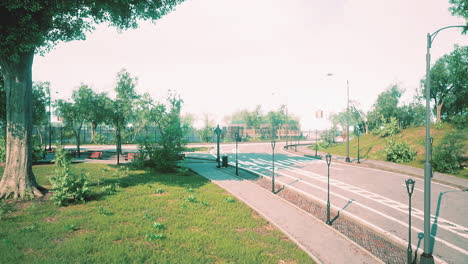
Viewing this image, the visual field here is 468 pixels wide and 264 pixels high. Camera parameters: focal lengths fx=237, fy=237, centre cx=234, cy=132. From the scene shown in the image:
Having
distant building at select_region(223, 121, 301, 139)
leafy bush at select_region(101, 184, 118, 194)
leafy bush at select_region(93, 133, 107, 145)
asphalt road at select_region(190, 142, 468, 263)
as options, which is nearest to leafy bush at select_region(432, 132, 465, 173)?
asphalt road at select_region(190, 142, 468, 263)

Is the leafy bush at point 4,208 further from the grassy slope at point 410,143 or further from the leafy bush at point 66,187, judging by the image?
the grassy slope at point 410,143

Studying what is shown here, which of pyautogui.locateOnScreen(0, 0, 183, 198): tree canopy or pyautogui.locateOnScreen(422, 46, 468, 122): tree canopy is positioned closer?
pyautogui.locateOnScreen(0, 0, 183, 198): tree canopy

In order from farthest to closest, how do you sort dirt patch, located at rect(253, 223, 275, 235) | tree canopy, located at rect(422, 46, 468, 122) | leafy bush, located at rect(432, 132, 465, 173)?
1. tree canopy, located at rect(422, 46, 468, 122)
2. leafy bush, located at rect(432, 132, 465, 173)
3. dirt patch, located at rect(253, 223, 275, 235)

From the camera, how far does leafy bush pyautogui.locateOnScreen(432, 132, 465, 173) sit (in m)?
18.4

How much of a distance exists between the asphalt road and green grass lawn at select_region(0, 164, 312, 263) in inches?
177

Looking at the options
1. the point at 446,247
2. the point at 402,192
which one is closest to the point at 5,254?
the point at 446,247

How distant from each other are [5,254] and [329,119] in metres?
125

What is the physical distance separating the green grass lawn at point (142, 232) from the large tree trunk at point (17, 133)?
3.53ft

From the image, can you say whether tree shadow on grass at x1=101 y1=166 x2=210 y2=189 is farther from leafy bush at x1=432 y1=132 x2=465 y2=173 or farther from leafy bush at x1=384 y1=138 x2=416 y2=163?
leafy bush at x1=384 y1=138 x2=416 y2=163

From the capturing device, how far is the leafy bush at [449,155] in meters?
18.4

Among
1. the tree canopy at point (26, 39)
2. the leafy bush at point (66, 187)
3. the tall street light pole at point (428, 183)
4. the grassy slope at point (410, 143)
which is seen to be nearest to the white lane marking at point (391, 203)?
the tall street light pole at point (428, 183)

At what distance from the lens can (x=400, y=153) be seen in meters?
23.6

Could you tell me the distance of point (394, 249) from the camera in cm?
732

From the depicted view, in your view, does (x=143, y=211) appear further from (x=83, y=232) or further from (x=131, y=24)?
(x=131, y=24)
